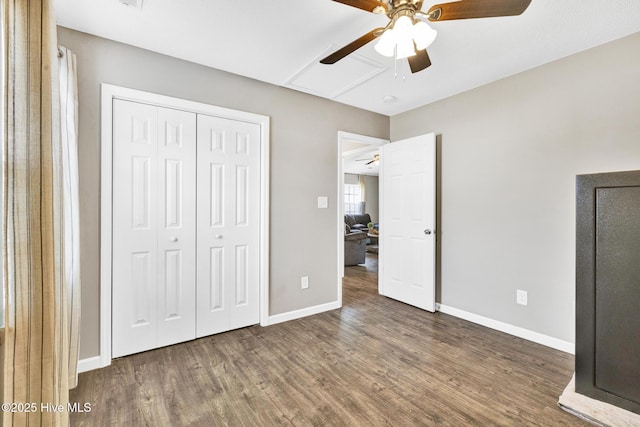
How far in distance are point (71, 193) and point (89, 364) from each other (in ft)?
4.11

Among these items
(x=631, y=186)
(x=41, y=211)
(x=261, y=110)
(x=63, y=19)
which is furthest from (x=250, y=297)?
(x=631, y=186)

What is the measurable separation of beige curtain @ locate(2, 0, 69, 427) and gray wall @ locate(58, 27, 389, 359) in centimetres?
131

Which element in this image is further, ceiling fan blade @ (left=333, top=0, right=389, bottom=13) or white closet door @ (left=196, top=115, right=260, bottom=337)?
white closet door @ (left=196, top=115, right=260, bottom=337)

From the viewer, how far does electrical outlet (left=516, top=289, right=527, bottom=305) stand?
8.80ft

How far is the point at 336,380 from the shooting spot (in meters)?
2.03

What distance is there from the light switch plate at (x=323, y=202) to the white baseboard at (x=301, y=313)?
1.13 metres

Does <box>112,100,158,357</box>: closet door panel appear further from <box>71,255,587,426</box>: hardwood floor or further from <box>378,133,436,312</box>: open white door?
<box>378,133,436,312</box>: open white door

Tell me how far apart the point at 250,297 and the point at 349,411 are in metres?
1.52

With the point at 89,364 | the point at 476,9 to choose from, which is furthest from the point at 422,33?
the point at 89,364

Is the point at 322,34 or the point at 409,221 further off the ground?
the point at 322,34

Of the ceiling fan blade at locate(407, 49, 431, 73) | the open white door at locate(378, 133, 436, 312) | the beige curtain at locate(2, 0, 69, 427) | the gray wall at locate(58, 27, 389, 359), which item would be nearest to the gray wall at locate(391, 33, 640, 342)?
the open white door at locate(378, 133, 436, 312)

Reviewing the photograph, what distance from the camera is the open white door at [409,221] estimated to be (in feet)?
10.9

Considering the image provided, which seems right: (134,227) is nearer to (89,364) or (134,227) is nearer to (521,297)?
(89,364)

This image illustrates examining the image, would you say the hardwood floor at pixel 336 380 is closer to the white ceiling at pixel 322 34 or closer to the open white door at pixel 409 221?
the open white door at pixel 409 221
